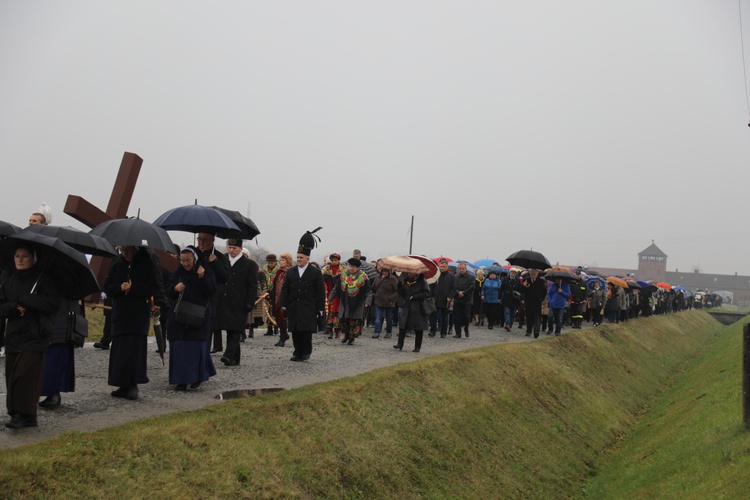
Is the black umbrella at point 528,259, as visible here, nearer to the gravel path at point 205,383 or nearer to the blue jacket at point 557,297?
the blue jacket at point 557,297

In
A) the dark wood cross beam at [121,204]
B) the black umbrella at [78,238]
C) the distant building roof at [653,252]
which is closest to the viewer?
the black umbrella at [78,238]

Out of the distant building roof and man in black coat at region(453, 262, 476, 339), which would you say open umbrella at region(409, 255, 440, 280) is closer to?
man in black coat at region(453, 262, 476, 339)

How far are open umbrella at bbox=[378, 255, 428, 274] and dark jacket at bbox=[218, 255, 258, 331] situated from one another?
508cm

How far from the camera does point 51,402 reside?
8.42 metres

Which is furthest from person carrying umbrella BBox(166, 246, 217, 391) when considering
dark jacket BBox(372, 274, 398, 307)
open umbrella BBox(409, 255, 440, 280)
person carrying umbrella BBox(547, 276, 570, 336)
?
person carrying umbrella BBox(547, 276, 570, 336)

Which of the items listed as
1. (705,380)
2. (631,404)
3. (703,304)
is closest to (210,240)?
(631,404)

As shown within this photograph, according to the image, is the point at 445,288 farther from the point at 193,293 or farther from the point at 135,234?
the point at 135,234

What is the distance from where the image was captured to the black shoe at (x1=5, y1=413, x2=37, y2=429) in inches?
288

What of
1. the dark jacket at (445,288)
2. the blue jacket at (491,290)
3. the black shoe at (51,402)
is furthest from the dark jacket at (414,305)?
the blue jacket at (491,290)

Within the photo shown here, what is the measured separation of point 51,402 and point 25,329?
1.26 metres

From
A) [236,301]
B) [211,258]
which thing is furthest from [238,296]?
[211,258]

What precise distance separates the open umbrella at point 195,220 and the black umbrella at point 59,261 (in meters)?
2.31

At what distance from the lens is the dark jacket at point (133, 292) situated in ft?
30.8

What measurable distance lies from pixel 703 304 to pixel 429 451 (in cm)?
9336
